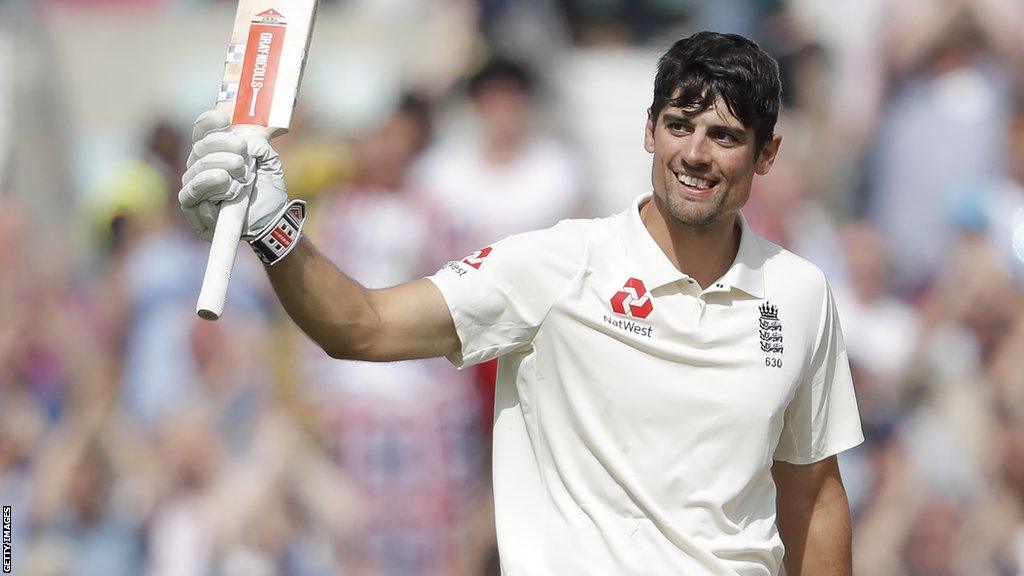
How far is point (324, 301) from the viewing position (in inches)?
104

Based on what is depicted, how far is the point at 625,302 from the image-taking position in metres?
2.88

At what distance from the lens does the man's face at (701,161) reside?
9.48 feet

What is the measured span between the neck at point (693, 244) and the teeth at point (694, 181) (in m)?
0.08

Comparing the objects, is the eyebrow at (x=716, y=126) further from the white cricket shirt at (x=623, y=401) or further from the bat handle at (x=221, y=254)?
the bat handle at (x=221, y=254)

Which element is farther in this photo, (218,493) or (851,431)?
(218,493)

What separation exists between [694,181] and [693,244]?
159 millimetres

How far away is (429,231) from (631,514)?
140 inches

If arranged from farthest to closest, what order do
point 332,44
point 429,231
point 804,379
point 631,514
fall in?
point 332,44 → point 429,231 → point 804,379 → point 631,514

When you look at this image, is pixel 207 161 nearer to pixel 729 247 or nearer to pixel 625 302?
pixel 625 302

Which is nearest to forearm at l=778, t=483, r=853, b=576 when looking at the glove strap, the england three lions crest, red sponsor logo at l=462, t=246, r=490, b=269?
the england three lions crest

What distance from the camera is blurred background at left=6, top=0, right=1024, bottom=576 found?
20.3ft

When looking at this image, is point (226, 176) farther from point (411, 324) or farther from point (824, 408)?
point (824, 408)

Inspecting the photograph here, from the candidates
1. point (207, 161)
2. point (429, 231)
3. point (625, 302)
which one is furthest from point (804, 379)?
point (429, 231)

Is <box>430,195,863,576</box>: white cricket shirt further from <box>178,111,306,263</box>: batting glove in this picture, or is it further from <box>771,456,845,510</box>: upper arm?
<box>178,111,306,263</box>: batting glove
